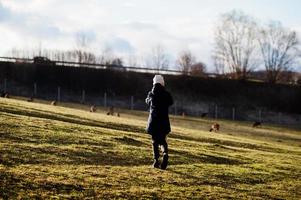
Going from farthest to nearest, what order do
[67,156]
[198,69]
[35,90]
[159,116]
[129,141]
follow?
[198,69], [35,90], [129,141], [67,156], [159,116]

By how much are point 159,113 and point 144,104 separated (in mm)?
62446

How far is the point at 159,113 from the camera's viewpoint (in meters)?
14.8

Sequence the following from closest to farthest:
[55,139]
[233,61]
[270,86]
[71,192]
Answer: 1. [71,192]
2. [55,139]
3. [270,86]
4. [233,61]

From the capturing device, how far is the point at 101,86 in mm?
81750

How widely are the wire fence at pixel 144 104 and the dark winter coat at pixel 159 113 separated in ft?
198

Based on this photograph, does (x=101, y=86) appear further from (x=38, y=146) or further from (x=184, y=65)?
(x=38, y=146)

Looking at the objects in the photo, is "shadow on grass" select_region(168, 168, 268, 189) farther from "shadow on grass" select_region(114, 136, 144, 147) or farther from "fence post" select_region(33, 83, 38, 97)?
"fence post" select_region(33, 83, 38, 97)

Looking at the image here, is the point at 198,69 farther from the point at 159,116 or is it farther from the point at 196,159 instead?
the point at 159,116

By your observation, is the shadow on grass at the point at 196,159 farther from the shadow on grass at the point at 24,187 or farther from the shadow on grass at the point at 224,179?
the shadow on grass at the point at 24,187

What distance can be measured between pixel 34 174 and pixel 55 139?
5561 millimetres

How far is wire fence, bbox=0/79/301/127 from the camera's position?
249 feet

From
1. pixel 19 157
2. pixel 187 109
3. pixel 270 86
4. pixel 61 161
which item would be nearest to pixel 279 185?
pixel 61 161

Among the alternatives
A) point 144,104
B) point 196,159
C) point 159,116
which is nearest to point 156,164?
point 159,116

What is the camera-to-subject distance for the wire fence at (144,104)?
249 ft
